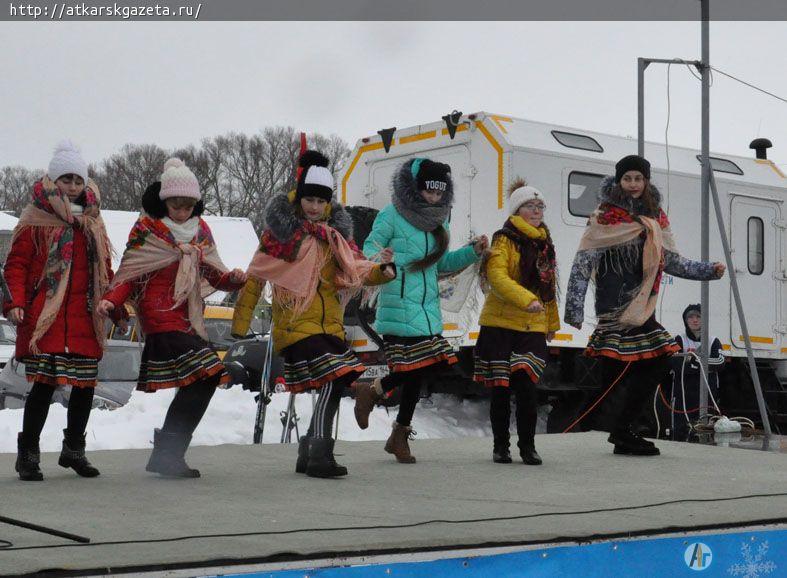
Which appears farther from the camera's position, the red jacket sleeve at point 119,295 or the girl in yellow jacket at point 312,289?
the girl in yellow jacket at point 312,289

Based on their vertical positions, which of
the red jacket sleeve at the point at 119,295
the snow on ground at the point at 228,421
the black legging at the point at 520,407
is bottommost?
the snow on ground at the point at 228,421

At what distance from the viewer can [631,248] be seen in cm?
653

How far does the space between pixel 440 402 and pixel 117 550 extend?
397 inches

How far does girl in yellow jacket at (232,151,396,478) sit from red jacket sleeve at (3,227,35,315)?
3.23 feet

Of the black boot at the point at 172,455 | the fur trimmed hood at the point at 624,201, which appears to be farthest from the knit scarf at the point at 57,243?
the fur trimmed hood at the point at 624,201

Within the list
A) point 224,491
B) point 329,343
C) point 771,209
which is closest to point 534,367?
point 329,343

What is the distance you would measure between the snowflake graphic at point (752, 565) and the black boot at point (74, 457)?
9.53 ft

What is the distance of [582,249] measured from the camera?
260 inches

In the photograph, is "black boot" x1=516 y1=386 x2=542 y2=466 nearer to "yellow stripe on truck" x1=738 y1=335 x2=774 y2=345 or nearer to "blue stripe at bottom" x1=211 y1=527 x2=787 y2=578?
"blue stripe at bottom" x1=211 y1=527 x2=787 y2=578

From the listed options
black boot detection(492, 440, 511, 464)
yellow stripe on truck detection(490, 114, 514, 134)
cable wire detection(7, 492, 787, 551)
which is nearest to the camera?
cable wire detection(7, 492, 787, 551)

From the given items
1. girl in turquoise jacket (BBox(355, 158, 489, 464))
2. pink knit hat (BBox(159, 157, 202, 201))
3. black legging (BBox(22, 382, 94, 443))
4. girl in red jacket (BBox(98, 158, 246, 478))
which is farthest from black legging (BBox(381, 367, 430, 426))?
black legging (BBox(22, 382, 94, 443))

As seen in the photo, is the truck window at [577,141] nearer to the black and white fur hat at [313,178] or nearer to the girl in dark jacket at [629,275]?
the girl in dark jacket at [629,275]

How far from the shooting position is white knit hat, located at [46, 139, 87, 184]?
5.49 meters

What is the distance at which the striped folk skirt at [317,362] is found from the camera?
556 centimetres
